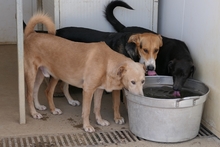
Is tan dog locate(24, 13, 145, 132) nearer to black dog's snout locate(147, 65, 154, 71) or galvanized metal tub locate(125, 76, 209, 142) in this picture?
galvanized metal tub locate(125, 76, 209, 142)

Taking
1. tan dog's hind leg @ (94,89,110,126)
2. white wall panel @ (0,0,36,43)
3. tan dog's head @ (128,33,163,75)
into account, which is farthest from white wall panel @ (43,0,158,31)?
white wall panel @ (0,0,36,43)

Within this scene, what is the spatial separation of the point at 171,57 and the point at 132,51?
0.41 m

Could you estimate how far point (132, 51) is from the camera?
13.3 ft

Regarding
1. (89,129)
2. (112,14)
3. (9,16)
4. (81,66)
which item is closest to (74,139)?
(89,129)

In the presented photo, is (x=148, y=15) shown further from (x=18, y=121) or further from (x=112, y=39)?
(x=18, y=121)

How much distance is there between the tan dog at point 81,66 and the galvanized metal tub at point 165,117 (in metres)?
0.16

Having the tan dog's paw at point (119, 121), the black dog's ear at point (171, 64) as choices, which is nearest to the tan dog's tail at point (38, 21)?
the tan dog's paw at point (119, 121)

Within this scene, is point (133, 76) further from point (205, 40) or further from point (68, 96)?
point (68, 96)

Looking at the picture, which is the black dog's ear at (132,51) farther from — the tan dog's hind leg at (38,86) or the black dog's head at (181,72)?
the tan dog's hind leg at (38,86)

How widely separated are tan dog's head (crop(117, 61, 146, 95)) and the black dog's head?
1.48ft

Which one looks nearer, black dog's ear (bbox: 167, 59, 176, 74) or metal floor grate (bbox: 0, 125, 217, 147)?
metal floor grate (bbox: 0, 125, 217, 147)

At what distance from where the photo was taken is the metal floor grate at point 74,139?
333 centimetres

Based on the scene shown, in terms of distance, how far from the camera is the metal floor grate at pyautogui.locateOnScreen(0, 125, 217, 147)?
3.33 metres

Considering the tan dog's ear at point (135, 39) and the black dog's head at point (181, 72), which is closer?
the black dog's head at point (181, 72)
